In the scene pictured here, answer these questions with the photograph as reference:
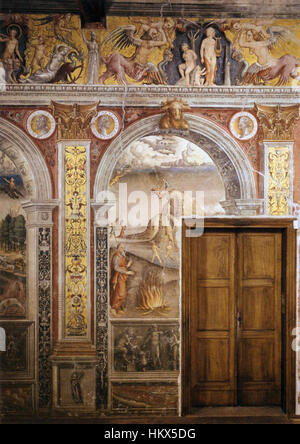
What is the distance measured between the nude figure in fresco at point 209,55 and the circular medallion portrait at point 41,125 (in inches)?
73.6

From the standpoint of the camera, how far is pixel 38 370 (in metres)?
5.07

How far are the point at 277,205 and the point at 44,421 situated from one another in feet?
12.0

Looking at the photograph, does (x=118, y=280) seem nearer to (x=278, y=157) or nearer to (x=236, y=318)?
(x=236, y=318)

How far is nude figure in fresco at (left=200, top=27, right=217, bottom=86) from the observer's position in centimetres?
507

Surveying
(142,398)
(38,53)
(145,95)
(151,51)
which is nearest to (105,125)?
(145,95)

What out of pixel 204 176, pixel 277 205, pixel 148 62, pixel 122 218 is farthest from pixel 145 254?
pixel 148 62

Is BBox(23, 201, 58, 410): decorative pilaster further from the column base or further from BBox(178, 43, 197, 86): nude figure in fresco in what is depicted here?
BBox(178, 43, 197, 86): nude figure in fresco

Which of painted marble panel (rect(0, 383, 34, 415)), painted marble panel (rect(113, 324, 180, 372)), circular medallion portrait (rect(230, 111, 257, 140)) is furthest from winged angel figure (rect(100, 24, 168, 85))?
painted marble panel (rect(0, 383, 34, 415))

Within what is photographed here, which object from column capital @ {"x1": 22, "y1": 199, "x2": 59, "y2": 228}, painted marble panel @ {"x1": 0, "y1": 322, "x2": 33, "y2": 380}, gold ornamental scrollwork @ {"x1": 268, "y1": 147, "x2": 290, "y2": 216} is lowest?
painted marble panel @ {"x1": 0, "y1": 322, "x2": 33, "y2": 380}

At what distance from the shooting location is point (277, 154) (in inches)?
201

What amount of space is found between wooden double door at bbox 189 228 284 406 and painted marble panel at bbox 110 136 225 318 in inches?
11.8

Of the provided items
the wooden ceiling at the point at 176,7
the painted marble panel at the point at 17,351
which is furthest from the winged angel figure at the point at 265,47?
the painted marble panel at the point at 17,351

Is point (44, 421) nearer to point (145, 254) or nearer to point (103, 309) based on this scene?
point (103, 309)

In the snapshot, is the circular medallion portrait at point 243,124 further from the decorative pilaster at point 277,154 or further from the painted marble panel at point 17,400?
the painted marble panel at point 17,400
